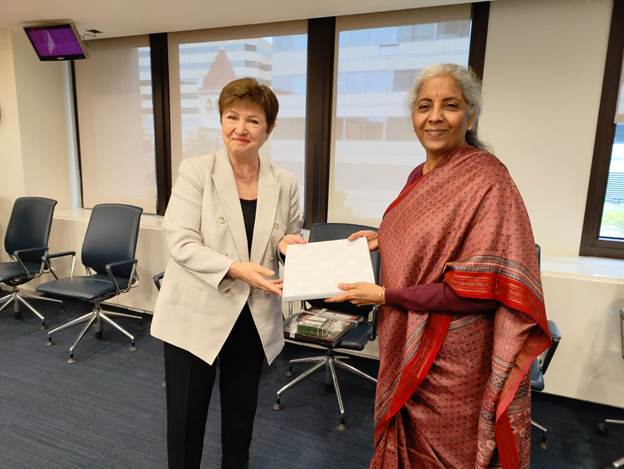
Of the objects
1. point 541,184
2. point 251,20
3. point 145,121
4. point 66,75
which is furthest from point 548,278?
point 66,75

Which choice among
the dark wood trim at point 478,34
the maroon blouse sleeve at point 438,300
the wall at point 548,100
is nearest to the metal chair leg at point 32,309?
the maroon blouse sleeve at point 438,300

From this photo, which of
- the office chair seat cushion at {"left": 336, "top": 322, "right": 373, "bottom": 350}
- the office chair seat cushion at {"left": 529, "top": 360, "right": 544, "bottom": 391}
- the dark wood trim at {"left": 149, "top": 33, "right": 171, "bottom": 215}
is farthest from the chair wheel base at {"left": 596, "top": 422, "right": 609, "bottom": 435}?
the dark wood trim at {"left": 149, "top": 33, "right": 171, "bottom": 215}

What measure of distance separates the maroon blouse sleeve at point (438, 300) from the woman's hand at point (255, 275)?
1.18 feet

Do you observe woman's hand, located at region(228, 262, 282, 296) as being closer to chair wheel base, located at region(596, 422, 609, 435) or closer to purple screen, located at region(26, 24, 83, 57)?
chair wheel base, located at region(596, 422, 609, 435)

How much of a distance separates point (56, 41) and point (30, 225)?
1496 mm

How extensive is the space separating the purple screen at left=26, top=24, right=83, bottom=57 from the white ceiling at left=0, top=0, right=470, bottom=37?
9 cm

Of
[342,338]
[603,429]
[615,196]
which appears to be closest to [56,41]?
[342,338]

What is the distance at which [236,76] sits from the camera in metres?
3.39

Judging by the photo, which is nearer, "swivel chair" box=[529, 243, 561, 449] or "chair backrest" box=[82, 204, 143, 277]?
"swivel chair" box=[529, 243, 561, 449]

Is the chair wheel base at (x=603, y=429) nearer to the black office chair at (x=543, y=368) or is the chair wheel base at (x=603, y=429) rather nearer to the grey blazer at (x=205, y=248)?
the black office chair at (x=543, y=368)

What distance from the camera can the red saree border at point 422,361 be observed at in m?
1.10

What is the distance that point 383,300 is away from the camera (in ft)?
3.73

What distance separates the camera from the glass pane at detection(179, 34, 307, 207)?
3186mm

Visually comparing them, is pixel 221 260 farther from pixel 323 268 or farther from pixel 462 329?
pixel 462 329
